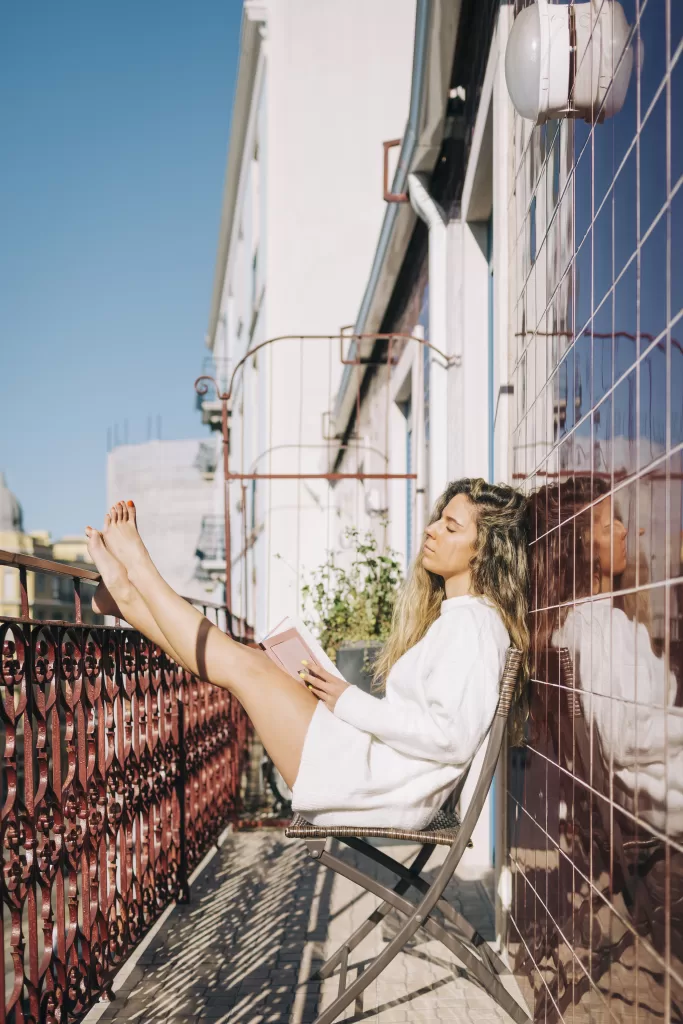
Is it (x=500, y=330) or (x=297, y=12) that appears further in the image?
(x=297, y=12)

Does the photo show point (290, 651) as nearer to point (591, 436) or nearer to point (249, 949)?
point (249, 949)

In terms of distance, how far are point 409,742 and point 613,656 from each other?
89 centimetres

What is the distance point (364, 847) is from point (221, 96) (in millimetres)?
18841

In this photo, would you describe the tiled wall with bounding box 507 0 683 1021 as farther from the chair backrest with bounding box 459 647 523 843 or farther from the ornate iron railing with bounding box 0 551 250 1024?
the ornate iron railing with bounding box 0 551 250 1024

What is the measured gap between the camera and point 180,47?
12578 mm

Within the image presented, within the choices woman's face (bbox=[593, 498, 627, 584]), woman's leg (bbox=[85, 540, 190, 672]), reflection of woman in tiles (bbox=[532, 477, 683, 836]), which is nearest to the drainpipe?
woman's leg (bbox=[85, 540, 190, 672])

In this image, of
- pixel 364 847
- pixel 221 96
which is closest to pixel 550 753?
pixel 364 847

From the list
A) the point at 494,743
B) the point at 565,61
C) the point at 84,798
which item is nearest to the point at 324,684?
the point at 494,743

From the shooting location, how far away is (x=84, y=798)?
8.49ft

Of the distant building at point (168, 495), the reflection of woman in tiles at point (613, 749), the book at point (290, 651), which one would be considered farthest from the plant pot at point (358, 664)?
the distant building at point (168, 495)

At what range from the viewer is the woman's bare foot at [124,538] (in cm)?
291

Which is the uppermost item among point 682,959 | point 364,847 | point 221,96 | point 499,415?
point 221,96

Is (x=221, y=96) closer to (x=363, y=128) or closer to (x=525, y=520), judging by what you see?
(x=363, y=128)

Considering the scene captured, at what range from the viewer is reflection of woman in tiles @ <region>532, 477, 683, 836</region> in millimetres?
1382
